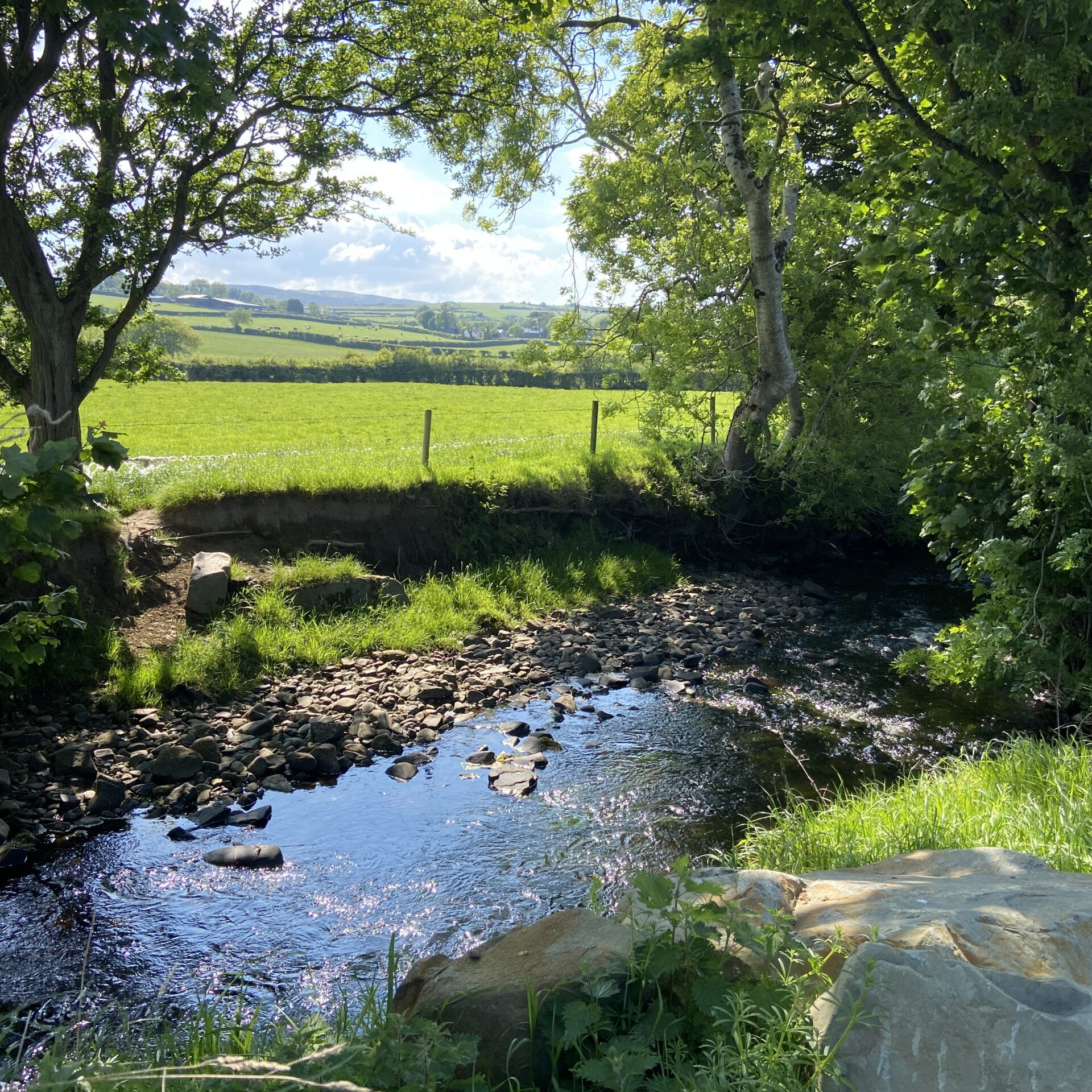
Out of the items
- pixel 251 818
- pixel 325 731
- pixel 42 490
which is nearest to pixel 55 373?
A: pixel 325 731

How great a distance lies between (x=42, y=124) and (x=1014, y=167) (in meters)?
12.5

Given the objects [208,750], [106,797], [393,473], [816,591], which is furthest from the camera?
[816,591]

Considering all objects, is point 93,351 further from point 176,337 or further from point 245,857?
point 176,337

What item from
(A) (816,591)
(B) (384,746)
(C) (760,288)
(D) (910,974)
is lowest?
(B) (384,746)

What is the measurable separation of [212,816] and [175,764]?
1.00 meters

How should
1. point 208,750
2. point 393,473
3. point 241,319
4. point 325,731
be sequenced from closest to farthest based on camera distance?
point 208,750, point 325,731, point 393,473, point 241,319

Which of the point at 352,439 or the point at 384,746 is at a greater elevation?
the point at 352,439

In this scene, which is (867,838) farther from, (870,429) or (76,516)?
(870,429)

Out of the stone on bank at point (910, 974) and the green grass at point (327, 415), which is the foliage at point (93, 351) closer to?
the green grass at point (327, 415)

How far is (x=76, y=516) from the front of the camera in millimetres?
11109

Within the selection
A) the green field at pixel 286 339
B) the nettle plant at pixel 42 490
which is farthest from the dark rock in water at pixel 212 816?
the green field at pixel 286 339

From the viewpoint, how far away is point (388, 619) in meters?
12.7

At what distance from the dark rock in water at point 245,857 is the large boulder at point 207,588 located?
15.9 feet

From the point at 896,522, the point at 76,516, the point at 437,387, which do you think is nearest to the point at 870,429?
the point at 896,522
